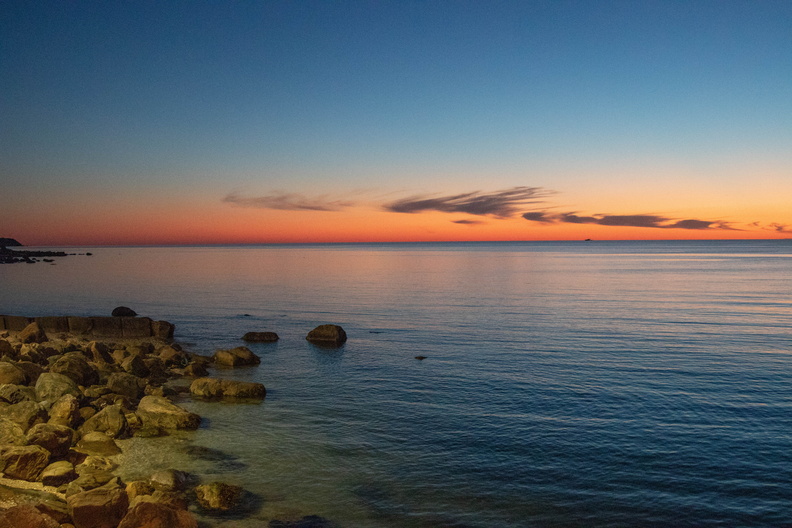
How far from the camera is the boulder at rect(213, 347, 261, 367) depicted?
97.4ft

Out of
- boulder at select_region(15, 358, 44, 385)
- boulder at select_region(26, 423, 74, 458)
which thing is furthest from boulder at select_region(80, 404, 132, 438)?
boulder at select_region(15, 358, 44, 385)

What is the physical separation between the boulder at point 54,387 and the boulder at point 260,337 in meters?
15.9

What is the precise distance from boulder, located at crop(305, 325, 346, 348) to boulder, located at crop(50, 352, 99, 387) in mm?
14140

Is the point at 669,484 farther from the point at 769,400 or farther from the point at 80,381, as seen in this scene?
the point at 80,381

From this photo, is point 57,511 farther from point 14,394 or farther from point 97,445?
point 14,394

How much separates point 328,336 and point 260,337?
5.10 meters

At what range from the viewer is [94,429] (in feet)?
58.6

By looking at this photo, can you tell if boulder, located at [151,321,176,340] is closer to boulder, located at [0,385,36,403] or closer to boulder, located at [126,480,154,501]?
boulder, located at [0,385,36,403]

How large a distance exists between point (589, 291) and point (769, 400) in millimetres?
47348

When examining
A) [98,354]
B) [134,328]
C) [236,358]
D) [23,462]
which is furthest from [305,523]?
[134,328]

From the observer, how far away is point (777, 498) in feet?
43.4

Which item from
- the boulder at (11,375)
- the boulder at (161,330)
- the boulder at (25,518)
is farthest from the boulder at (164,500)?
the boulder at (161,330)

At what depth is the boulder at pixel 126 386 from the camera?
22094 millimetres

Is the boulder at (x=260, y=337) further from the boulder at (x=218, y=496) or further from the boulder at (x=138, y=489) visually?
the boulder at (x=138, y=489)
